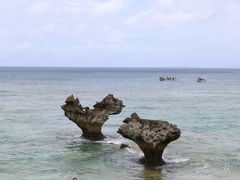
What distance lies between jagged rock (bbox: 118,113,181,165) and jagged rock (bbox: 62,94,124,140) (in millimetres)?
8069

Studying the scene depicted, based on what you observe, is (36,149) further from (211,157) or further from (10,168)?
(211,157)

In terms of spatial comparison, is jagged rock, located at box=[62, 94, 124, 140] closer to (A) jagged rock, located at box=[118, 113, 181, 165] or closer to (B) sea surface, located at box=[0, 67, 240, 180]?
(B) sea surface, located at box=[0, 67, 240, 180]

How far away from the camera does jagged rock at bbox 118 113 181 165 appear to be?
3178cm

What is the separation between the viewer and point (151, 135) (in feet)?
105

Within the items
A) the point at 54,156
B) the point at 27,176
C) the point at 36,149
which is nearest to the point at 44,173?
A: the point at 27,176

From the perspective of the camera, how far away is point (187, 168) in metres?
32.2

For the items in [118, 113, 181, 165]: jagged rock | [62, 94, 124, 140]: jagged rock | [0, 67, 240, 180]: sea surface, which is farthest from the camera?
[62, 94, 124, 140]: jagged rock

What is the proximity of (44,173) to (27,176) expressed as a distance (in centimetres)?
120

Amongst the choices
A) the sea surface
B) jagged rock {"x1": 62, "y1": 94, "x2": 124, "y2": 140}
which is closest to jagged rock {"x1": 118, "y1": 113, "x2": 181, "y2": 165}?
the sea surface

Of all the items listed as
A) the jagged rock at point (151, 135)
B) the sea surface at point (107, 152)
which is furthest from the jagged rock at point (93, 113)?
the jagged rock at point (151, 135)

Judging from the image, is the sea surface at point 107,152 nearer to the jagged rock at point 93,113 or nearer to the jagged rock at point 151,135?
the jagged rock at point 151,135

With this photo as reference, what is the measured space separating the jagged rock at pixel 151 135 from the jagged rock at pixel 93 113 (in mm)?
8069

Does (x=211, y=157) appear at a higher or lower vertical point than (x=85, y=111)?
lower

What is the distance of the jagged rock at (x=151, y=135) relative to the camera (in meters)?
31.8
